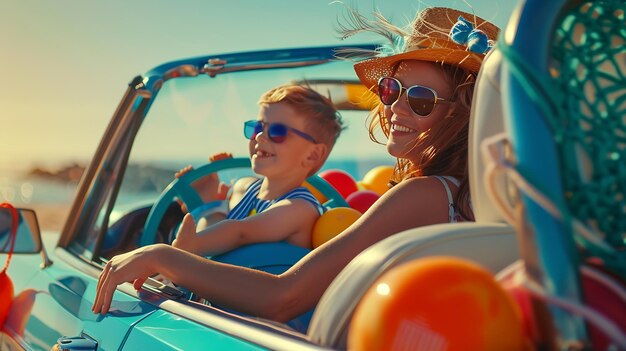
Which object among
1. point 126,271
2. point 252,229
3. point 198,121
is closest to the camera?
point 126,271

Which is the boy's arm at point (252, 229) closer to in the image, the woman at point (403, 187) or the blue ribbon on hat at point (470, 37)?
the woman at point (403, 187)

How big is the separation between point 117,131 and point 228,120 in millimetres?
480

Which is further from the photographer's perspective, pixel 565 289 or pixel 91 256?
pixel 91 256

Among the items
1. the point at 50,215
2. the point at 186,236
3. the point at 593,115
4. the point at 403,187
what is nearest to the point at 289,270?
the point at 403,187

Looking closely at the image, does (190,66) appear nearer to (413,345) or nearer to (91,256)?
(91,256)

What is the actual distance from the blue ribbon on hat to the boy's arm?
91cm

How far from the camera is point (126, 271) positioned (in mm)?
2287

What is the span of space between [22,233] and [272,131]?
3.61ft

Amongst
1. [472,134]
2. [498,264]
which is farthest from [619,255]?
[472,134]

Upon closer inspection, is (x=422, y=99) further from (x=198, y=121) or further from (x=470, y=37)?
(x=198, y=121)

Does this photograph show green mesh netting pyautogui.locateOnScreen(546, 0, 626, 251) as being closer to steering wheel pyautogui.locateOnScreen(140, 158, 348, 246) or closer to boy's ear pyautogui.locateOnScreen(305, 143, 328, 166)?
boy's ear pyautogui.locateOnScreen(305, 143, 328, 166)

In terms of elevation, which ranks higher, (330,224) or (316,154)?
(316,154)

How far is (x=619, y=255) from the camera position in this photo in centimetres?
122

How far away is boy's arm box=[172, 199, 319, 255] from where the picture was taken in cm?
276
